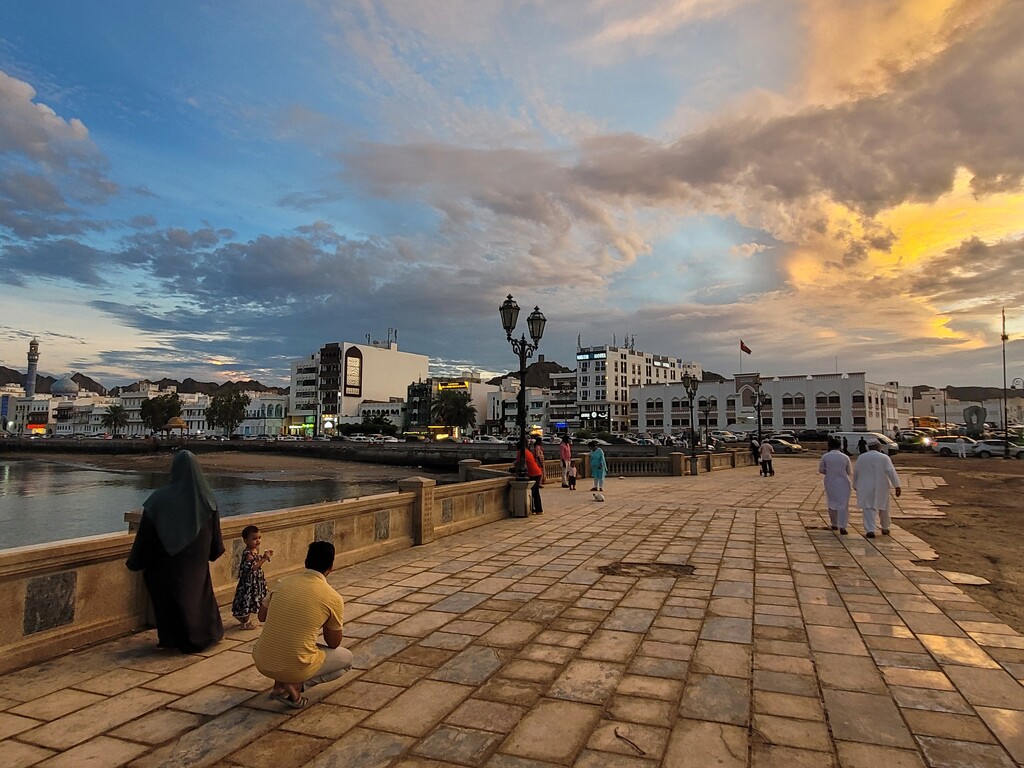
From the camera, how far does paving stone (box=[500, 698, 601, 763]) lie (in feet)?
11.5

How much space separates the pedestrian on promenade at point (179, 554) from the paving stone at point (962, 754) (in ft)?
17.2

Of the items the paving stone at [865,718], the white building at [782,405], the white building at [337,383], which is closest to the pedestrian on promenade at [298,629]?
the paving stone at [865,718]

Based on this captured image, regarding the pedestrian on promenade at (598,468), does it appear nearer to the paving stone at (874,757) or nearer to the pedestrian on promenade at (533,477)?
the pedestrian on promenade at (533,477)

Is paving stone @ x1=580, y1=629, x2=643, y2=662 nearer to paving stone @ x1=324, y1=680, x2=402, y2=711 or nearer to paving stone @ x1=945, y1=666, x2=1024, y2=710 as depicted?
paving stone @ x1=324, y1=680, x2=402, y2=711

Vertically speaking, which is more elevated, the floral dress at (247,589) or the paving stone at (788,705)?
the floral dress at (247,589)

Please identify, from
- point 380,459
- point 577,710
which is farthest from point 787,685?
point 380,459

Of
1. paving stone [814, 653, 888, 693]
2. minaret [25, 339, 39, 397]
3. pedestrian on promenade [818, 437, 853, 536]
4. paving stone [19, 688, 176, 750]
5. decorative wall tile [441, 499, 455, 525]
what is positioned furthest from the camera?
minaret [25, 339, 39, 397]

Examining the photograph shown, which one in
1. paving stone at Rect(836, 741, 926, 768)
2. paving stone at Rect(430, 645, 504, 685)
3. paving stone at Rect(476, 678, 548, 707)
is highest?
paving stone at Rect(836, 741, 926, 768)

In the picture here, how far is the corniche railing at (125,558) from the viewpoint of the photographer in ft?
15.7

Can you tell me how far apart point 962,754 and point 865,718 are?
0.55 m

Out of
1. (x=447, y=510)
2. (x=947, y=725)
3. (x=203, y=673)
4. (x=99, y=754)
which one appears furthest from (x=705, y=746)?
(x=447, y=510)

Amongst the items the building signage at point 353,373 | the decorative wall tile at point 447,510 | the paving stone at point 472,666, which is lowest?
the paving stone at point 472,666

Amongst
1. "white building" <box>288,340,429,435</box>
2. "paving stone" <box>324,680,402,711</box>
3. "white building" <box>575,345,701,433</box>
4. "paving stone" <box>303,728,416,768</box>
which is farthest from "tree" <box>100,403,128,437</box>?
"paving stone" <box>303,728,416,768</box>

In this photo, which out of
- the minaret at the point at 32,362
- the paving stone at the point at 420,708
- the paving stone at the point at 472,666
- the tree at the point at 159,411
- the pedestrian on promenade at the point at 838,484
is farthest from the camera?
the minaret at the point at 32,362
